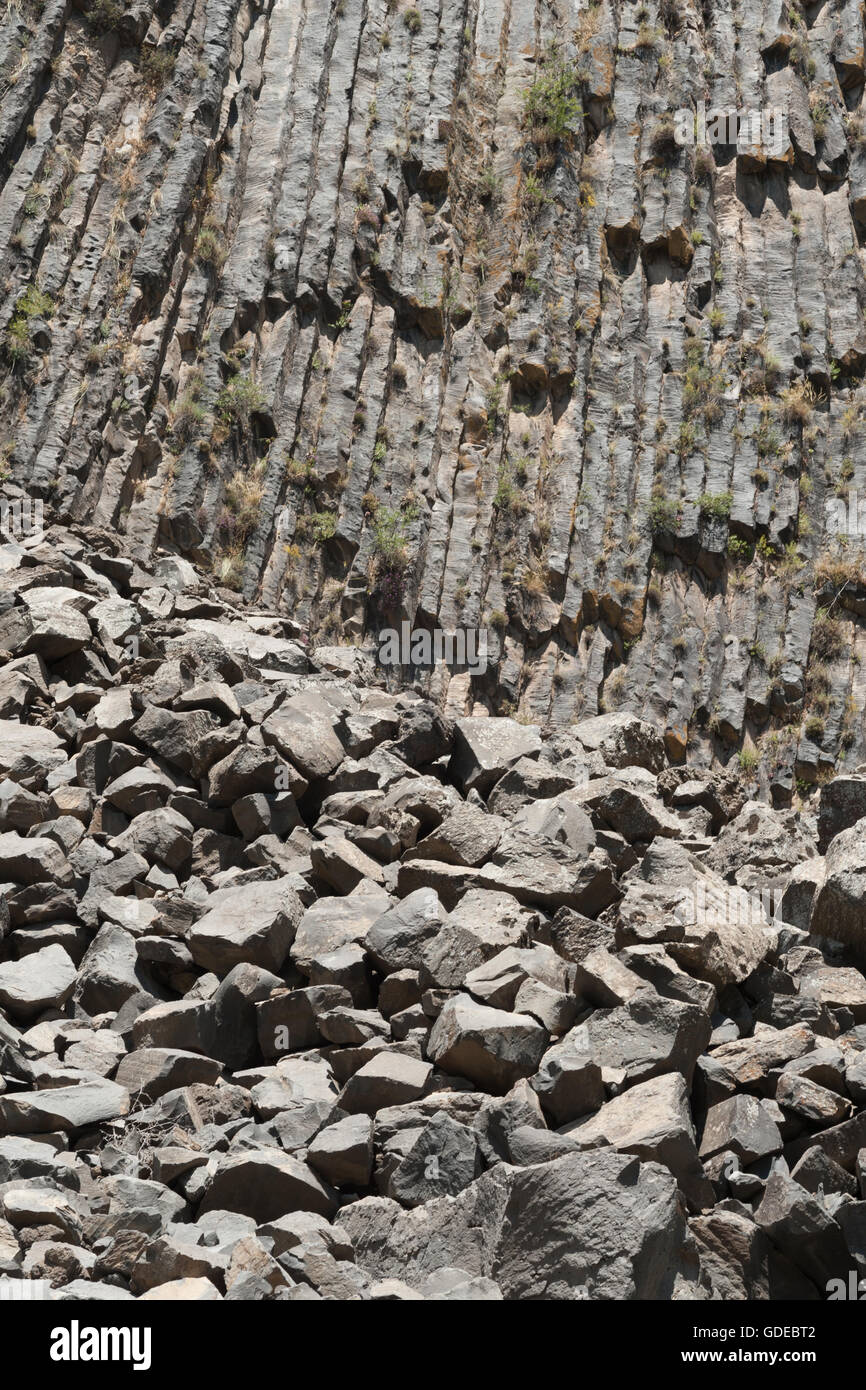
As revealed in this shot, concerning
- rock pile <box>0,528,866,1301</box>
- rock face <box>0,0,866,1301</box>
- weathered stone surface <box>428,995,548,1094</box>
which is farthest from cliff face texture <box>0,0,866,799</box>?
weathered stone surface <box>428,995,548,1094</box>

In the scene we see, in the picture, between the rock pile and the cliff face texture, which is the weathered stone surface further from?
the cliff face texture

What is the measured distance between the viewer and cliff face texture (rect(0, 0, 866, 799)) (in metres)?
14.8

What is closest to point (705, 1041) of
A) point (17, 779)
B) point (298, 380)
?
point (17, 779)

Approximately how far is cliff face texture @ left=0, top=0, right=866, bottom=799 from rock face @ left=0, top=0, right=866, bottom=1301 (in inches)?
2.5

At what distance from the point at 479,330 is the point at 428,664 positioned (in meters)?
5.08

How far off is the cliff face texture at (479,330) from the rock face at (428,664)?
63 millimetres

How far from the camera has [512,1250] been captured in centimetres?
460

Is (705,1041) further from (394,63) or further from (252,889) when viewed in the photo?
(394,63)

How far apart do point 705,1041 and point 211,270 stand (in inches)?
484

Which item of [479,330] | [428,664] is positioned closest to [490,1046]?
[428,664]

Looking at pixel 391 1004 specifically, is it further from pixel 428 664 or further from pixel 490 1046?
pixel 428 664

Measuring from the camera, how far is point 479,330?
1797cm

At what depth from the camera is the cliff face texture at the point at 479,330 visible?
14797 millimetres

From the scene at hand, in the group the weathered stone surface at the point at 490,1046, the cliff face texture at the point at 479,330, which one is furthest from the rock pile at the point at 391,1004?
the cliff face texture at the point at 479,330
